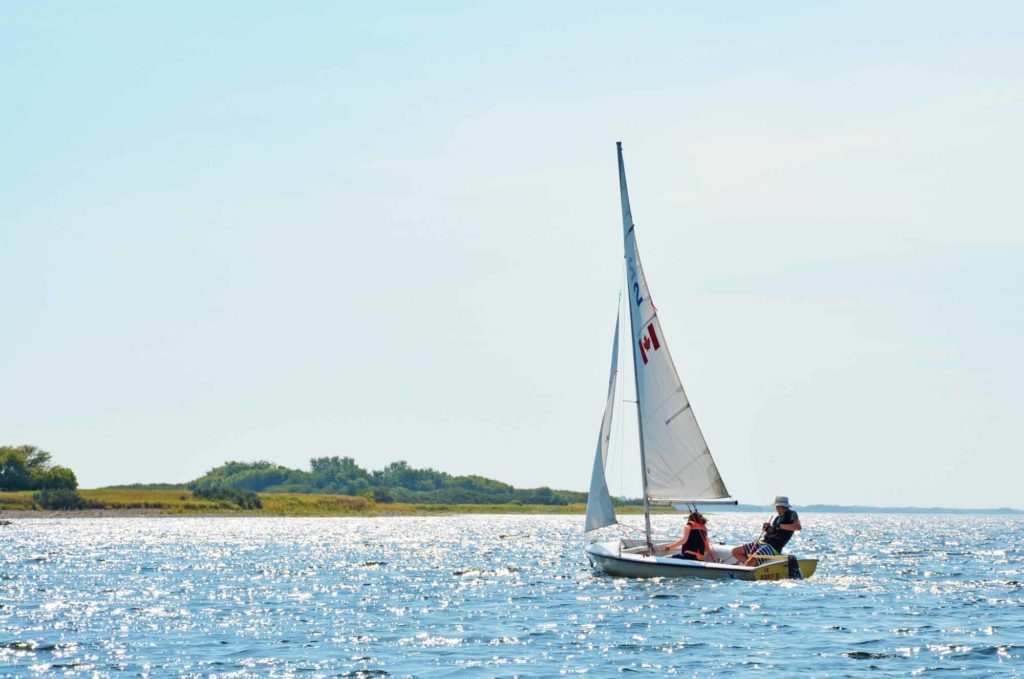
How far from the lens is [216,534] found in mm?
108500

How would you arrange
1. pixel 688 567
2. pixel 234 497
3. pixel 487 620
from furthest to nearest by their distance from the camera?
pixel 234 497, pixel 688 567, pixel 487 620

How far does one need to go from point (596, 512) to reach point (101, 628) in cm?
1984

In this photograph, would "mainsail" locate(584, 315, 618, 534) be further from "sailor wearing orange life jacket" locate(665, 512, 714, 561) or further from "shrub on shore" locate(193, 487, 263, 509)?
"shrub on shore" locate(193, 487, 263, 509)

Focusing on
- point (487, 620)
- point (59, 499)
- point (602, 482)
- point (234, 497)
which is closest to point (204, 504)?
point (234, 497)

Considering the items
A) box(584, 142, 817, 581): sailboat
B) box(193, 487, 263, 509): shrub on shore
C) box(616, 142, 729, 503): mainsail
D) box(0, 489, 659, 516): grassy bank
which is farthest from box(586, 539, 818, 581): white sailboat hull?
box(193, 487, 263, 509): shrub on shore

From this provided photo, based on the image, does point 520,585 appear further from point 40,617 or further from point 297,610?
point 40,617

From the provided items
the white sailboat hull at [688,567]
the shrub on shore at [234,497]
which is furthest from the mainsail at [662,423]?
the shrub on shore at [234,497]

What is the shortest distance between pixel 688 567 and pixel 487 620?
437 inches

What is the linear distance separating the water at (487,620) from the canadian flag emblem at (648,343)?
346 inches

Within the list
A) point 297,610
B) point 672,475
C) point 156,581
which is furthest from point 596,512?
point 156,581

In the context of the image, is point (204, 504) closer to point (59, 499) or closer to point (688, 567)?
point (59, 499)

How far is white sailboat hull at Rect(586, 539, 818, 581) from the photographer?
45062 millimetres

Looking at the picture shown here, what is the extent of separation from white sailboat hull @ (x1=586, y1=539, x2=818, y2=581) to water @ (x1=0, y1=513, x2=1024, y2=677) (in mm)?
434

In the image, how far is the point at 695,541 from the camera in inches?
1823
